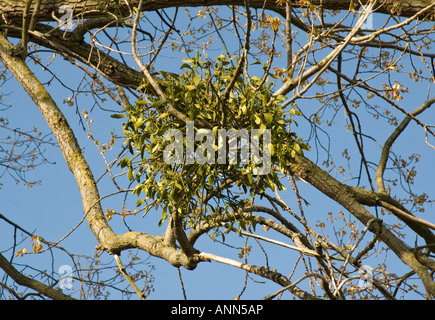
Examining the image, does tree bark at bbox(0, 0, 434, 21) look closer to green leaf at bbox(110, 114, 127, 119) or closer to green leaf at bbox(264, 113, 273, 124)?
green leaf at bbox(110, 114, 127, 119)

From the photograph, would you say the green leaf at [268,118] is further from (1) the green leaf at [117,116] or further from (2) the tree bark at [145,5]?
(2) the tree bark at [145,5]

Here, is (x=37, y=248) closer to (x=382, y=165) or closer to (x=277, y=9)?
(x=277, y=9)

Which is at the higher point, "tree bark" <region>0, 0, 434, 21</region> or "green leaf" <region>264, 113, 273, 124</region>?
"tree bark" <region>0, 0, 434, 21</region>

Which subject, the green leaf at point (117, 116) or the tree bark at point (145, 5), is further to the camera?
the tree bark at point (145, 5)

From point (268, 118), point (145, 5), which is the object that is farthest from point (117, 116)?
point (145, 5)

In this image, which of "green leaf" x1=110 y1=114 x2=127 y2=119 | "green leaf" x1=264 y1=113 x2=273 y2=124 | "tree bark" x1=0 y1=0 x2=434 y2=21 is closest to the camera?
"green leaf" x1=264 y1=113 x2=273 y2=124

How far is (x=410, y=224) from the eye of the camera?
145 inches

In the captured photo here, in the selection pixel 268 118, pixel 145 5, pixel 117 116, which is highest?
pixel 145 5

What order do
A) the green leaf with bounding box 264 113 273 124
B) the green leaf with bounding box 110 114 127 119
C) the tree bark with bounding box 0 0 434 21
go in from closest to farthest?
the green leaf with bounding box 264 113 273 124 < the green leaf with bounding box 110 114 127 119 < the tree bark with bounding box 0 0 434 21

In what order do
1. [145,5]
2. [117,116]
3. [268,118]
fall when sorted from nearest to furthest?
[268,118]
[117,116]
[145,5]

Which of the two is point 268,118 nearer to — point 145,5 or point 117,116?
point 117,116

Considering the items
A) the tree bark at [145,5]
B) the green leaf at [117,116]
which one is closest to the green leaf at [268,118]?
the green leaf at [117,116]

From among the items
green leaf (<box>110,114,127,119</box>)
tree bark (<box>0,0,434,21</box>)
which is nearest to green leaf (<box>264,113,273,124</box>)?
green leaf (<box>110,114,127,119</box>)
